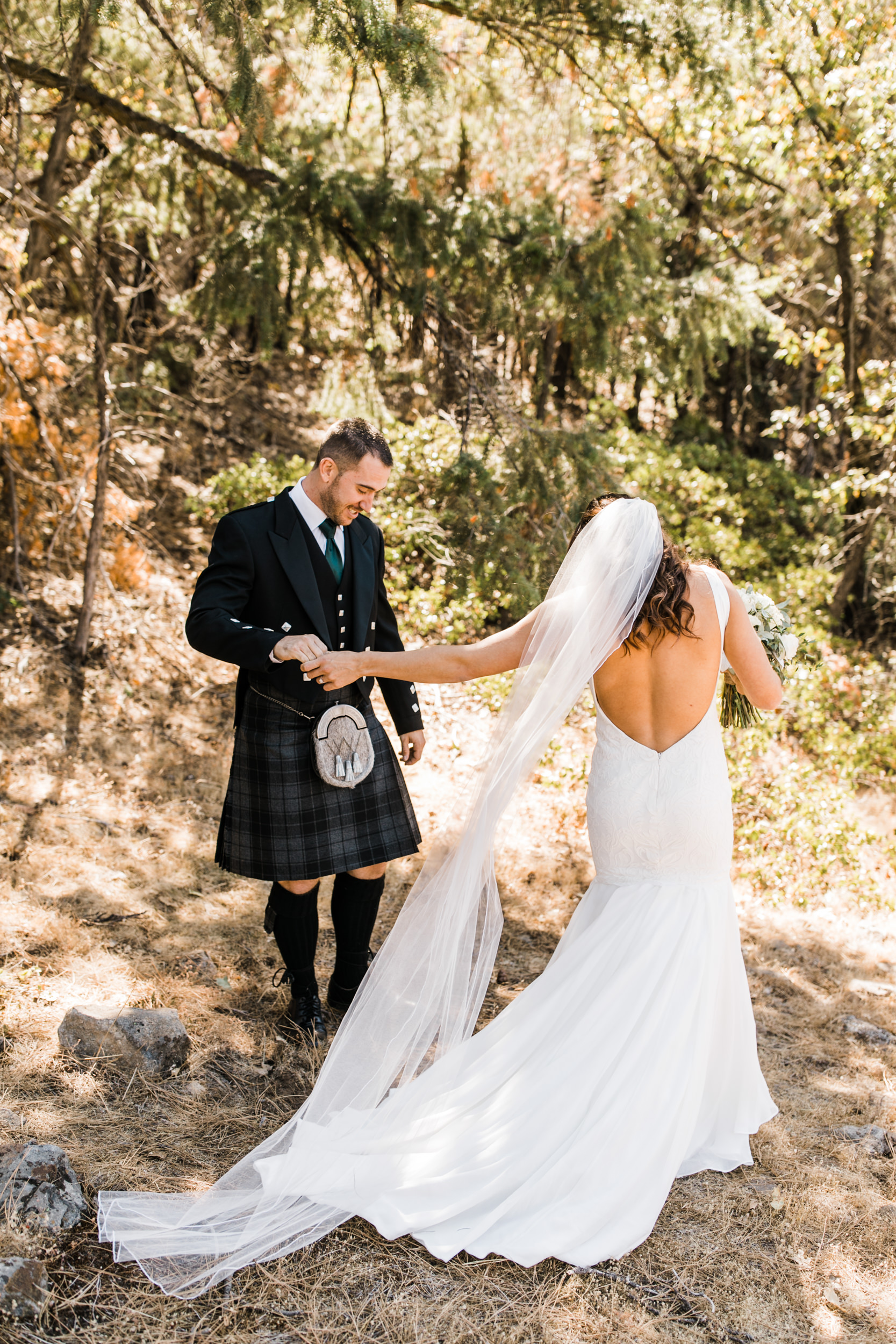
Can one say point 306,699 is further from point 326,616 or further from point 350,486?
point 350,486

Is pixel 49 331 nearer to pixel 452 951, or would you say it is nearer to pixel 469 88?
pixel 469 88

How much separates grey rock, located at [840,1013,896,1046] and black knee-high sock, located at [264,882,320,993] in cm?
213

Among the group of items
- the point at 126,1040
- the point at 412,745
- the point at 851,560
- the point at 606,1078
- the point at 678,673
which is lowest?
the point at 126,1040

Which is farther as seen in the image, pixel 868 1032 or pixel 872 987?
pixel 872 987

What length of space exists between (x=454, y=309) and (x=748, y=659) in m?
3.26

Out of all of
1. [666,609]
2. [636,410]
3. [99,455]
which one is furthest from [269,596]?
[636,410]

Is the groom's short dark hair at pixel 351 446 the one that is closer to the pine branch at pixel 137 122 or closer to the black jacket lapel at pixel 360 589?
the black jacket lapel at pixel 360 589

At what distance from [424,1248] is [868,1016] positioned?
2.46 metres

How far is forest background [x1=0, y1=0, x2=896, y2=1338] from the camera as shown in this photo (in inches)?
195

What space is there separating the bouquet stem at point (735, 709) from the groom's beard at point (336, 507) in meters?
1.39

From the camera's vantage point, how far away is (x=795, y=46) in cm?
721

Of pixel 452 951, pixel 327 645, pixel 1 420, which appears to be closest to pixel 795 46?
pixel 1 420

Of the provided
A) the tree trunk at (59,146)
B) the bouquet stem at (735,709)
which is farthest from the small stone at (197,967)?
the tree trunk at (59,146)

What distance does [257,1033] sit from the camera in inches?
135
